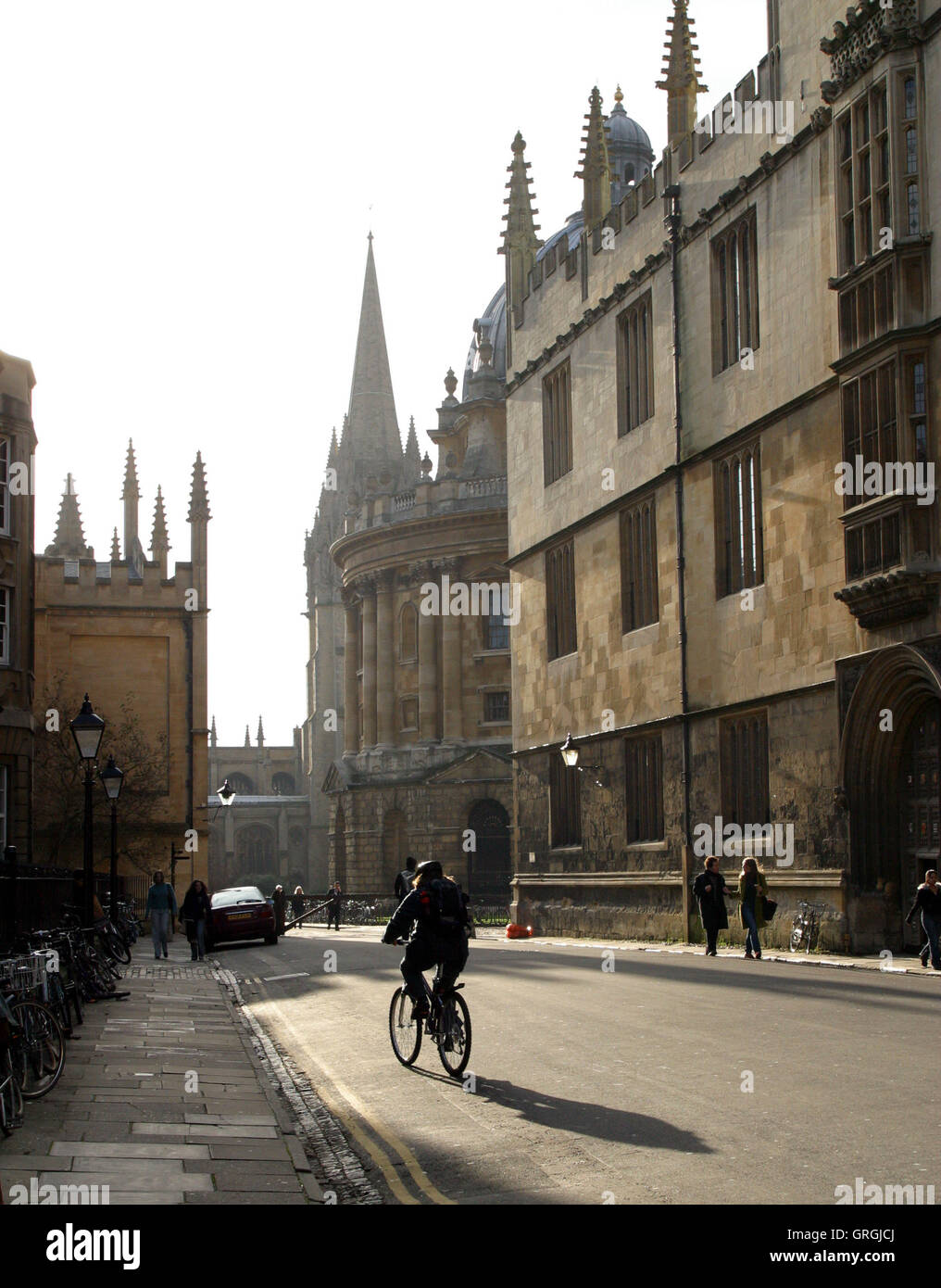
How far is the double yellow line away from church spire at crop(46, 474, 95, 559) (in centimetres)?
5350

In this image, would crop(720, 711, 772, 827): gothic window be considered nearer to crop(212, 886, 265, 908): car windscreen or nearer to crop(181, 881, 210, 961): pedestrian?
crop(181, 881, 210, 961): pedestrian

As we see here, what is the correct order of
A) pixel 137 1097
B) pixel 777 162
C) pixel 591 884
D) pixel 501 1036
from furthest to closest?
pixel 591 884
pixel 777 162
pixel 501 1036
pixel 137 1097

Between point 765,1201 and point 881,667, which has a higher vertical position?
point 881,667

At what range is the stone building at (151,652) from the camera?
49.0m

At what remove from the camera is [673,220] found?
3094 cm

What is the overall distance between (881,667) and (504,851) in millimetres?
43931

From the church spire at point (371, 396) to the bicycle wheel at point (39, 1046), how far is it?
9689 cm

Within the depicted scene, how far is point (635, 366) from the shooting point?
109 feet

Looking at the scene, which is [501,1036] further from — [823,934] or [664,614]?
[664,614]

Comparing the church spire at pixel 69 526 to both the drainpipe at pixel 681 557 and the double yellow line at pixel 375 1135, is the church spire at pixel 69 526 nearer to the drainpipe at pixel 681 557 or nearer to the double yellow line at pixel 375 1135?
the drainpipe at pixel 681 557

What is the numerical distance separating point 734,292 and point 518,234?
1466cm

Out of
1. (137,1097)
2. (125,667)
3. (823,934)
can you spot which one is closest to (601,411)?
(823,934)

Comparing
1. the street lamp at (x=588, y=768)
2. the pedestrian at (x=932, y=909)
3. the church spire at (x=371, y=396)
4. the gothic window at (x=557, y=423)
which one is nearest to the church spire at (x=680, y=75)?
the gothic window at (x=557, y=423)

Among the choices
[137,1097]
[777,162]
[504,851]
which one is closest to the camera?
[137,1097]
